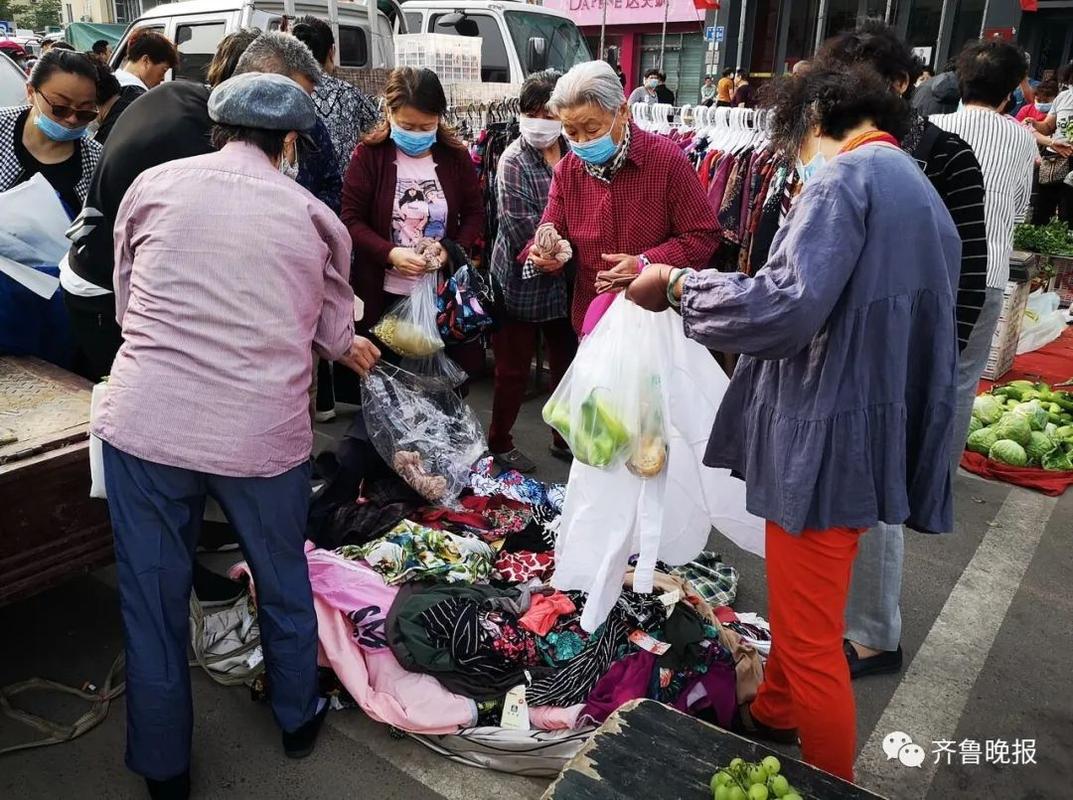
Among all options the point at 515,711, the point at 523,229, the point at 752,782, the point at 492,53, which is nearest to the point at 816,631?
the point at 752,782

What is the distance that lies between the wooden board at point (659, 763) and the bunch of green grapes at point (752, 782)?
6 cm

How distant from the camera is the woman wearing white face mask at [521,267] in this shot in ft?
12.9

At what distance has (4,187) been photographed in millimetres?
3244

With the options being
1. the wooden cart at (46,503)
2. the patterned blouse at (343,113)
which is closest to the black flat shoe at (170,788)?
the wooden cart at (46,503)

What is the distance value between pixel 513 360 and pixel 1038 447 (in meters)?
2.75

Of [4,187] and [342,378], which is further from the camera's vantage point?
[342,378]

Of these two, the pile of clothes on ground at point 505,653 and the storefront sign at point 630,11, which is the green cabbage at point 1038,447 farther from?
the storefront sign at point 630,11

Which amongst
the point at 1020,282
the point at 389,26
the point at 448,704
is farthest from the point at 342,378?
the point at 389,26

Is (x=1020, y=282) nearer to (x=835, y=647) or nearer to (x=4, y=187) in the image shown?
(x=835, y=647)

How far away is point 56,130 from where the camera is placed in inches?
124

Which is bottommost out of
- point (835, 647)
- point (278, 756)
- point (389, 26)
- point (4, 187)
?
point (278, 756)

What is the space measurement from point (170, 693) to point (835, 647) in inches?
64.8

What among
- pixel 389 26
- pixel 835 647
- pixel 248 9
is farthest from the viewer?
pixel 389 26

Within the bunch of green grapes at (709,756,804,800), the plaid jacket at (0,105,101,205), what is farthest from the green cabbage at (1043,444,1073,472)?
the plaid jacket at (0,105,101,205)
